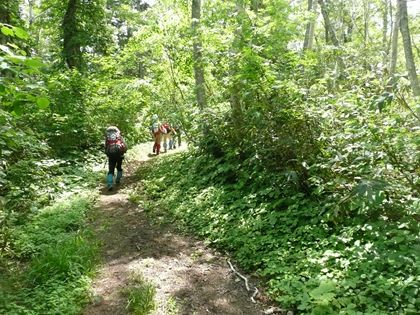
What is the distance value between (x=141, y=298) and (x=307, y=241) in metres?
2.33

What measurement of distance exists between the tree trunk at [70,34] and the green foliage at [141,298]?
1318 centimetres

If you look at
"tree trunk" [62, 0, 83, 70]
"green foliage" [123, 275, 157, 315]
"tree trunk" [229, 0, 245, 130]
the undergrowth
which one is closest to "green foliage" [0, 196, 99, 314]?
"green foliage" [123, 275, 157, 315]

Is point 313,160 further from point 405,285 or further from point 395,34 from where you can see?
point 395,34

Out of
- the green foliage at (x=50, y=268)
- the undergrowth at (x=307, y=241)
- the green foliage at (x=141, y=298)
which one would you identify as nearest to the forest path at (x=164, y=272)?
the green foliage at (x=141, y=298)

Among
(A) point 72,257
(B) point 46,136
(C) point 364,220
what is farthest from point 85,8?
(C) point 364,220

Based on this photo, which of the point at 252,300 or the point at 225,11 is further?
the point at 225,11

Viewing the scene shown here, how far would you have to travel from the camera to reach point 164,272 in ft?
16.8

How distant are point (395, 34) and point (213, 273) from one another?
12.4 meters

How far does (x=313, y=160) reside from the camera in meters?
5.68

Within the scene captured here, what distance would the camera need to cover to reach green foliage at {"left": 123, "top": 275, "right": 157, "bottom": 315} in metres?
4.11

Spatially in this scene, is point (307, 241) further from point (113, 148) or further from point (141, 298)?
point (113, 148)

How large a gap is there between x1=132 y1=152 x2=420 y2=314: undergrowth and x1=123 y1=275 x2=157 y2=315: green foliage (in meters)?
→ 1.43

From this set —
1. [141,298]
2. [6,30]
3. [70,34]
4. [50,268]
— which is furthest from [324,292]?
[70,34]

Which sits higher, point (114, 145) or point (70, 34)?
point (70, 34)
